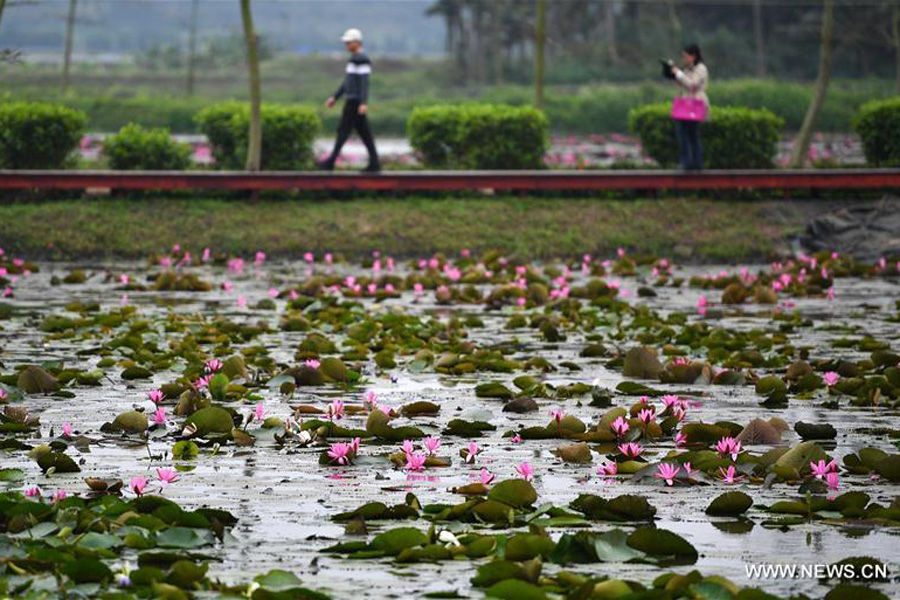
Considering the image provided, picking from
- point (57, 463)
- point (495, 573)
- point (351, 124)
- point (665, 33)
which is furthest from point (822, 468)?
point (665, 33)

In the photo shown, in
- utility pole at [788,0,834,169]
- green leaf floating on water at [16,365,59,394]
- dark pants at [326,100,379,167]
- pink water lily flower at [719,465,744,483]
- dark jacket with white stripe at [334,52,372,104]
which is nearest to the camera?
pink water lily flower at [719,465,744,483]

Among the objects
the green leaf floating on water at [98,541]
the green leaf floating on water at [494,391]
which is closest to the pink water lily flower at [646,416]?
the green leaf floating on water at [494,391]

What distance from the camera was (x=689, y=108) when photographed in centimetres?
2031

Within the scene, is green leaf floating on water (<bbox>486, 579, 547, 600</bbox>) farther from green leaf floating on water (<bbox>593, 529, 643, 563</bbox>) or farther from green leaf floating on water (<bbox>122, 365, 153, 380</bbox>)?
green leaf floating on water (<bbox>122, 365, 153, 380</bbox>)

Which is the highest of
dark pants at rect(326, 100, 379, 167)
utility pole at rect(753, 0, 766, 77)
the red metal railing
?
utility pole at rect(753, 0, 766, 77)

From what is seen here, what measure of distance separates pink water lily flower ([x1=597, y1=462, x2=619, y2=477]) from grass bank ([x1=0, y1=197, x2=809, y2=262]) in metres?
11.6

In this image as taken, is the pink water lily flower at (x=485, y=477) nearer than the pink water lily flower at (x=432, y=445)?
Yes

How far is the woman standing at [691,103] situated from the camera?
2019 cm

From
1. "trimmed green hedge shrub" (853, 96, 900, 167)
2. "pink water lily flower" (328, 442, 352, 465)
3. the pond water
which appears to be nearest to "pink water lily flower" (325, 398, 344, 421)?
the pond water

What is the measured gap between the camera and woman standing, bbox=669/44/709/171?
66.2ft

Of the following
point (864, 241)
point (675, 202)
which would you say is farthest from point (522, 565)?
point (675, 202)

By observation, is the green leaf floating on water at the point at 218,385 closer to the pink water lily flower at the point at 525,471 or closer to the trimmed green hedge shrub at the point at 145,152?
the pink water lily flower at the point at 525,471

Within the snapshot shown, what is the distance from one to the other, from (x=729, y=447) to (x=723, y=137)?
16.0 metres

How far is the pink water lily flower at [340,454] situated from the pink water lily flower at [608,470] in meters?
1.10
